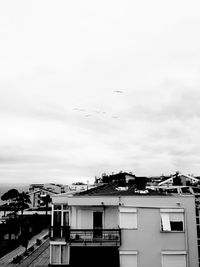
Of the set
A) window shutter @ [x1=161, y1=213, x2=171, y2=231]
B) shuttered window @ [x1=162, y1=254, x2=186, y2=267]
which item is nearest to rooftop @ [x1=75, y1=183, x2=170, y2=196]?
window shutter @ [x1=161, y1=213, x2=171, y2=231]

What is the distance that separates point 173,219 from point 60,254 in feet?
30.3

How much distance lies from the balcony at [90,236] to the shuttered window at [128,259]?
A: 93cm

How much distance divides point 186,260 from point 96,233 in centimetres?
687

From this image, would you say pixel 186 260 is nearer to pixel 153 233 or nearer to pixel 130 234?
pixel 153 233

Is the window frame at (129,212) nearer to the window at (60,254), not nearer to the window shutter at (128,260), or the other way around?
the window shutter at (128,260)

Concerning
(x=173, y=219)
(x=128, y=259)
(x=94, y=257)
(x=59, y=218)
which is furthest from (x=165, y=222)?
(x=59, y=218)

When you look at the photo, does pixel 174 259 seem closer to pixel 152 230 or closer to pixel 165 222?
pixel 152 230

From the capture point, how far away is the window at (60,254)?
77.0 feet

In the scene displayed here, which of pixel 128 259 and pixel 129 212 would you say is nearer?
pixel 128 259

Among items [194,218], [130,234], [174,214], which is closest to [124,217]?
[130,234]

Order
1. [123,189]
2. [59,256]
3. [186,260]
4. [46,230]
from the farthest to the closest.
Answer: [46,230] < [123,189] < [59,256] < [186,260]

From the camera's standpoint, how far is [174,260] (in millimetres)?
21734

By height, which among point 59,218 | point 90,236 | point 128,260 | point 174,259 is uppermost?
point 59,218

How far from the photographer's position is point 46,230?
63750 mm
